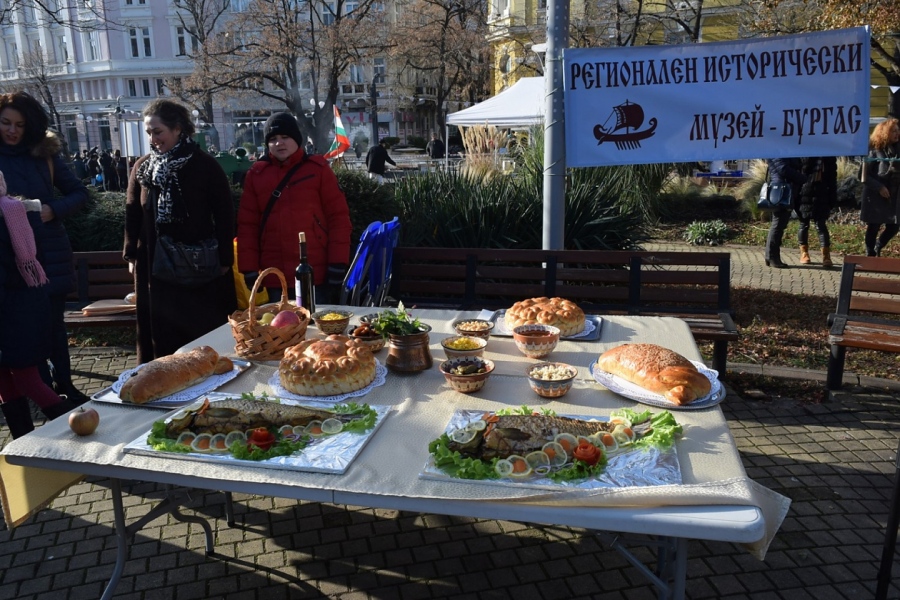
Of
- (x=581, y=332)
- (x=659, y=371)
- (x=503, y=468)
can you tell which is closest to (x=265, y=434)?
(x=503, y=468)

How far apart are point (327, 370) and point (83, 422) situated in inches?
30.9

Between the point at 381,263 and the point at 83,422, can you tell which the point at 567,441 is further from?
the point at 381,263

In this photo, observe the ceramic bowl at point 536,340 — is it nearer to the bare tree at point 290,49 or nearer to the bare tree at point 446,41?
the bare tree at point 290,49

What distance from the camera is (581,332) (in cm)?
325

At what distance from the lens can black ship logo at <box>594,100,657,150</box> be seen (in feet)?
15.2

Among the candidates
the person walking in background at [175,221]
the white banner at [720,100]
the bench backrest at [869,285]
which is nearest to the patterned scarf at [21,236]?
the person walking in background at [175,221]

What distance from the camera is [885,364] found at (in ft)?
18.1

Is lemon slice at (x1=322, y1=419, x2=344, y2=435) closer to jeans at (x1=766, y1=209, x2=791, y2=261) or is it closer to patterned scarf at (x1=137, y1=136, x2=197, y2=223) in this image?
patterned scarf at (x1=137, y1=136, x2=197, y2=223)

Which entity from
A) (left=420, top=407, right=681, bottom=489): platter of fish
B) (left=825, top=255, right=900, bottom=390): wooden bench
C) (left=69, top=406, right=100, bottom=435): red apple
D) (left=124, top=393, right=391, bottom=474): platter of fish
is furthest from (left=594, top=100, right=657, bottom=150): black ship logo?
(left=69, top=406, right=100, bottom=435): red apple

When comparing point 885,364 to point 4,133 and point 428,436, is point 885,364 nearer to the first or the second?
point 428,436

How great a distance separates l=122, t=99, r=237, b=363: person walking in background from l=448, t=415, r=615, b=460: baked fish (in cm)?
262

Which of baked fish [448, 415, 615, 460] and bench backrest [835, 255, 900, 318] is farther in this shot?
bench backrest [835, 255, 900, 318]

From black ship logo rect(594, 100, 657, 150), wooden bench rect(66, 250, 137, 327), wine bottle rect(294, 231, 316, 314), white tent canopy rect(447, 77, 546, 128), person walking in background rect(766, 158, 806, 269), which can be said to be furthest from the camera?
white tent canopy rect(447, 77, 546, 128)

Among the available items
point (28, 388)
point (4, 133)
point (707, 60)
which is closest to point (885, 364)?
point (707, 60)
